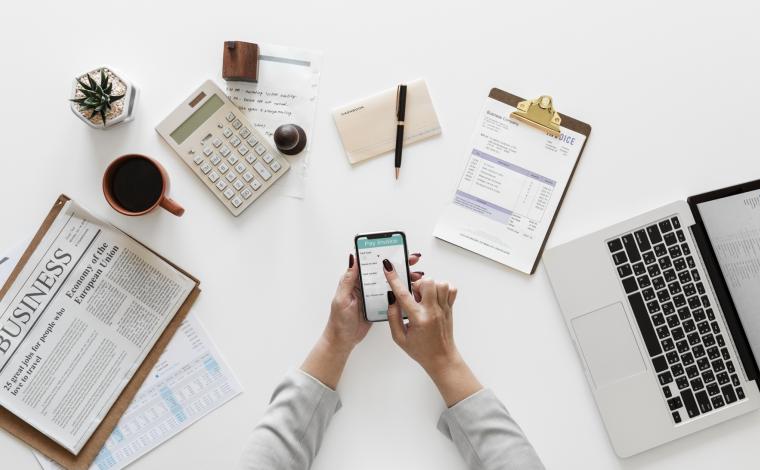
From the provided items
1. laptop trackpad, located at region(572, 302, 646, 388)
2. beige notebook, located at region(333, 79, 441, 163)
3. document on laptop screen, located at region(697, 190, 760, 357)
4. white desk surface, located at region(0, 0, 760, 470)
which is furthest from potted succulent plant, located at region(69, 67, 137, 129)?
document on laptop screen, located at region(697, 190, 760, 357)

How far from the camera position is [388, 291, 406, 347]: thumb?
3.02ft

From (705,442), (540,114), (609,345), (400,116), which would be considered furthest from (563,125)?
(705,442)

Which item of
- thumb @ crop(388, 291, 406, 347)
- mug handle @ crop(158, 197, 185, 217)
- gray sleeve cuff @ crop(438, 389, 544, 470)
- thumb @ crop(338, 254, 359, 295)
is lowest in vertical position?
gray sleeve cuff @ crop(438, 389, 544, 470)

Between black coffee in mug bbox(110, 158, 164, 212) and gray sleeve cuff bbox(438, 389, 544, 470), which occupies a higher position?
black coffee in mug bbox(110, 158, 164, 212)

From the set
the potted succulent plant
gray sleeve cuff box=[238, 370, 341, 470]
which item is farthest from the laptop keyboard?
the potted succulent plant

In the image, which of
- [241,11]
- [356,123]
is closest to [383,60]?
[356,123]

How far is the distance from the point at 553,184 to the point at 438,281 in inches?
10.5

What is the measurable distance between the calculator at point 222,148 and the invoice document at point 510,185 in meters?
0.32

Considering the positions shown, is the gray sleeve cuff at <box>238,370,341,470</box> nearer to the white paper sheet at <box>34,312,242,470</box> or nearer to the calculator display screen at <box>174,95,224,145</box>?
the white paper sheet at <box>34,312,242,470</box>

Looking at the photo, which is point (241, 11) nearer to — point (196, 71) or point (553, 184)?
point (196, 71)

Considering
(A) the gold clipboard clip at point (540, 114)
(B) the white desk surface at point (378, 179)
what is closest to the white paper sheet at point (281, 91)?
(B) the white desk surface at point (378, 179)

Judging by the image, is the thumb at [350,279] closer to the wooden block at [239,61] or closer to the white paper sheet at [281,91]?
the white paper sheet at [281,91]

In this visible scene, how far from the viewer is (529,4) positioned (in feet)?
3.28

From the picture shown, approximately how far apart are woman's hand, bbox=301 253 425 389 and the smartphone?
2 centimetres
